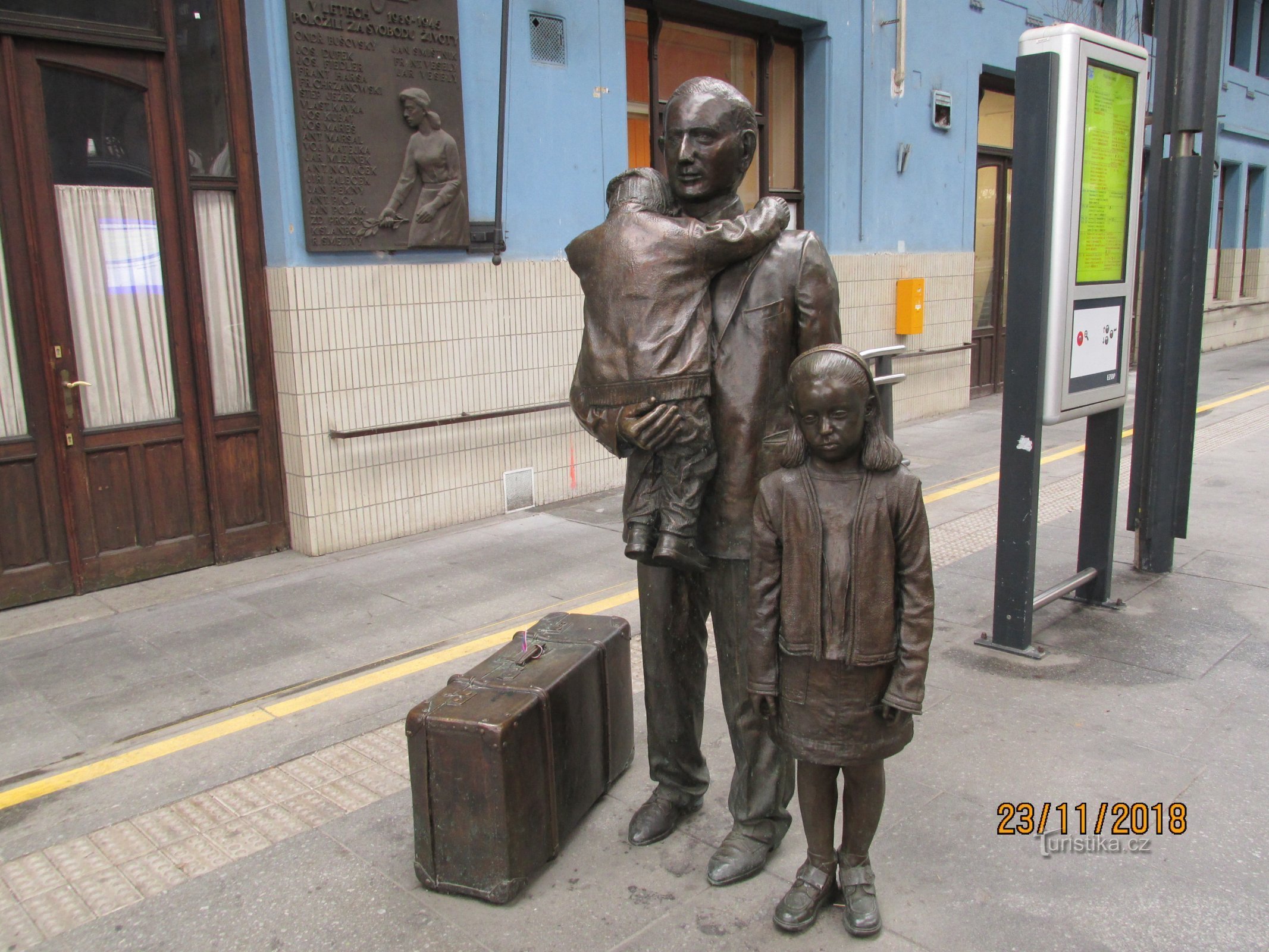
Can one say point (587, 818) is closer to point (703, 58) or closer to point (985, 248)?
point (703, 58)

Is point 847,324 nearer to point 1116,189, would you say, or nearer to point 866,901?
point 1116,189

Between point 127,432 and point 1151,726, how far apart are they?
5657 millimetres

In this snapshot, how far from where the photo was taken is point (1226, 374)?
47.4 ft

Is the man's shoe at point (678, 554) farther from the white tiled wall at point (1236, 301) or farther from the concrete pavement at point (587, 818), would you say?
the white tiled wall at point (1236, 301)

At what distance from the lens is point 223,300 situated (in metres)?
6.28

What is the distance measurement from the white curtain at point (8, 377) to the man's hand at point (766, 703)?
16.1 feet

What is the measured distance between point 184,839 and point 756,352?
2.47m

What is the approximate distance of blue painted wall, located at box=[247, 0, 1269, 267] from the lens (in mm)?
6160

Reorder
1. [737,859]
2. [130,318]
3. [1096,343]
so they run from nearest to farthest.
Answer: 1. [737,859]
2. [1096,343]
3. [130,318]

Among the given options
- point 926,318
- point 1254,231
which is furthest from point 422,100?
point 1254,231

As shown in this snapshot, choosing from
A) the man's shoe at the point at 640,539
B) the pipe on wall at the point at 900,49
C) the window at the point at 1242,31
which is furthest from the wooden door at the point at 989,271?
the man's shoe at the point at 640,539

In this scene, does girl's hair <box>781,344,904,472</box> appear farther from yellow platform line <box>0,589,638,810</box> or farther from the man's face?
yellow platform line <box>0,589,638,810</box>

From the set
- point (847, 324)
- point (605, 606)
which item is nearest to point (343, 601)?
point (605, 606)

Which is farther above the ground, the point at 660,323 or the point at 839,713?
the point at 660,323
